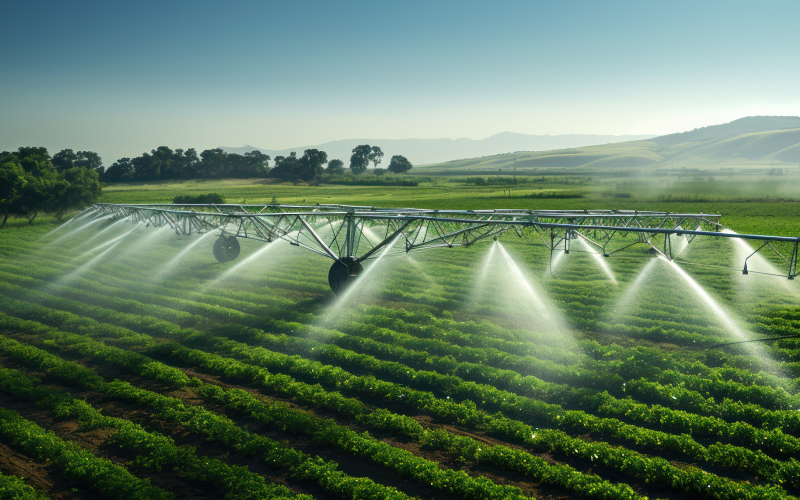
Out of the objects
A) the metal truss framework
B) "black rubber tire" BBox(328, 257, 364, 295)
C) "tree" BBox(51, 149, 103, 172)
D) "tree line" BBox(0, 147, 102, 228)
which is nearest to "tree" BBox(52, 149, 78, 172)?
"tree" BBox(51, 149, 103, 172)

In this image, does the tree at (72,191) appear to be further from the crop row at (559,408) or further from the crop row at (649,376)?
the crop row at (649,376)

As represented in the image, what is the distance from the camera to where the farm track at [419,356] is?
981 centimetres

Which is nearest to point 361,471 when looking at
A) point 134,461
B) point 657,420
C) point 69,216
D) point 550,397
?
point 134,461

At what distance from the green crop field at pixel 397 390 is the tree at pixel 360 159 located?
171784mm

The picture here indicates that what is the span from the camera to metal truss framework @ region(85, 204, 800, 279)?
17984mm

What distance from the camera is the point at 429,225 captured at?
86.6 ft

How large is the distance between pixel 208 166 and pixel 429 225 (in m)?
133

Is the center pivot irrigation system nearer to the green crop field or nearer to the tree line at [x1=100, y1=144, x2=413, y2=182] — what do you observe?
the green crop field

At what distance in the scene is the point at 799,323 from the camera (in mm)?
17266

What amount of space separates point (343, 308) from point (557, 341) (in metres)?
8.61

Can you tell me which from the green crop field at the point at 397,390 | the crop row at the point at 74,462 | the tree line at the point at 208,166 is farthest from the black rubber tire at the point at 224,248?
the tree line at the point at 208,166

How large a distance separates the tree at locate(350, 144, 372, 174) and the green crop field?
172 metres

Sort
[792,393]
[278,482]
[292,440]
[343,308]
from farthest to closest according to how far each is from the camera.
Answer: [343,308] → [792,393] → [292,440] → [278,482]

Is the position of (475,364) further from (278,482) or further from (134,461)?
(134,461)
